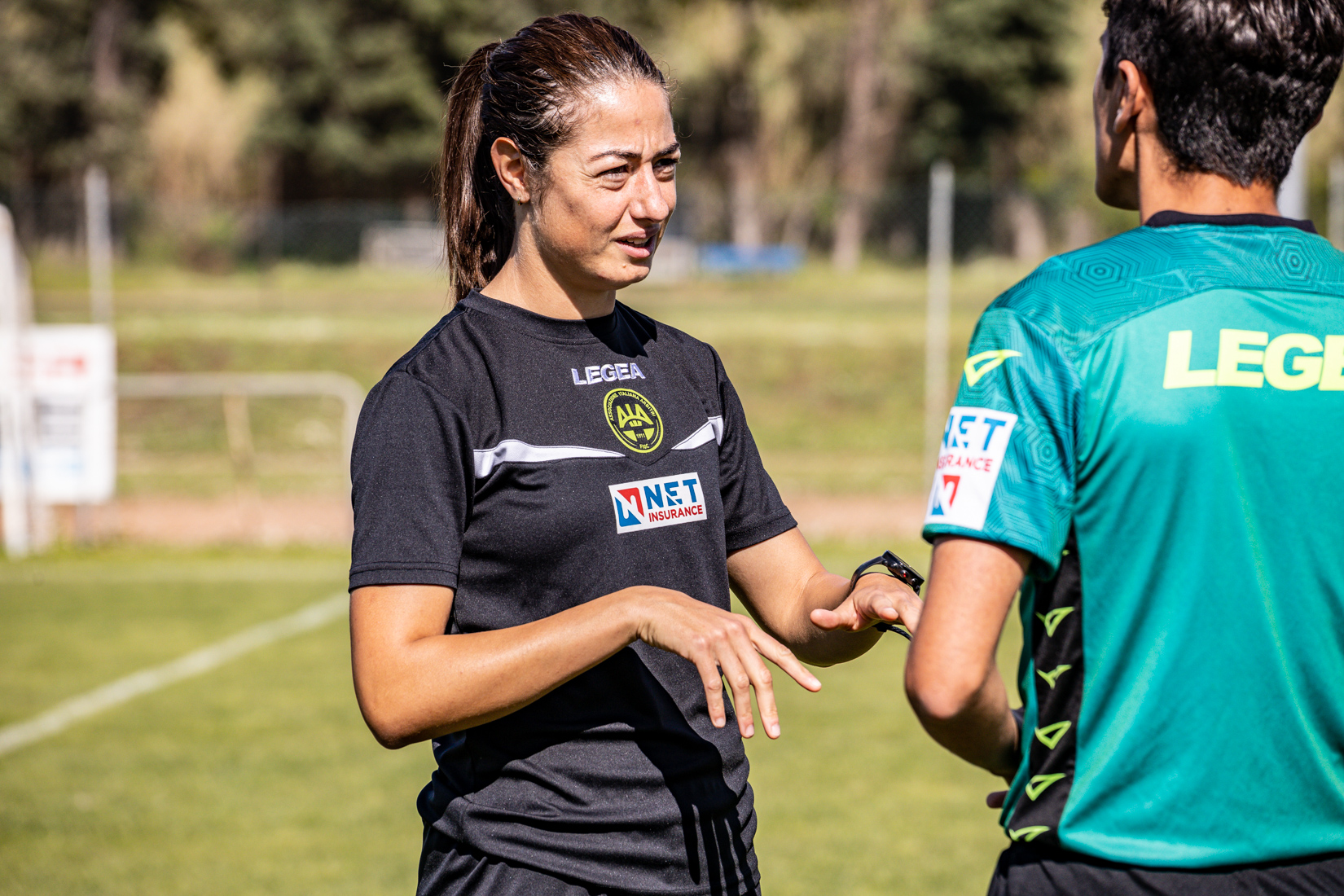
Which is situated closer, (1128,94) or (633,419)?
(1128,94)

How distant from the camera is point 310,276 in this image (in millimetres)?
22766

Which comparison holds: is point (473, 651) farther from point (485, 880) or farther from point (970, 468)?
point (970, 468)

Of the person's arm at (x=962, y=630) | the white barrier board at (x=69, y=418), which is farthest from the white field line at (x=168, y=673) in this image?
the person's arm at (x=962, y=630)

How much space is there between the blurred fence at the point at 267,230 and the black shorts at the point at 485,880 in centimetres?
1953

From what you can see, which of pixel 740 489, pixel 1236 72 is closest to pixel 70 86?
pixel 740 489

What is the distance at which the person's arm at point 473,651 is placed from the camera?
178 centimetres

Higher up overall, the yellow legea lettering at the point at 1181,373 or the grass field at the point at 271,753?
the yellow legea lettering at the point at 1181,373

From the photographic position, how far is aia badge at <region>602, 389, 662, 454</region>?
2109 millimetres

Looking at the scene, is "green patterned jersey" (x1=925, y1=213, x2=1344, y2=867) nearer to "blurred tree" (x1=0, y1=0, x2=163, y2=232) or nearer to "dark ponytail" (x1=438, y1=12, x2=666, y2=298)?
"dark ponytail" (x1=438, y1=12, x2=666, y2=298)

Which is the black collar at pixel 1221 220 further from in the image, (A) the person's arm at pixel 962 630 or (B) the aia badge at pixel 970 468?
(A) the person's arm at pixel 962 630

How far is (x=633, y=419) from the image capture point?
214cm

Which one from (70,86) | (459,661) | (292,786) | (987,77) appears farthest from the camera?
(987,77)

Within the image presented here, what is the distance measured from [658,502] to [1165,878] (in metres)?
0.93

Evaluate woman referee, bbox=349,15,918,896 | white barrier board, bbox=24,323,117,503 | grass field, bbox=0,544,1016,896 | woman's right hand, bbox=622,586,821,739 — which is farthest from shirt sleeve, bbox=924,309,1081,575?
white barrier board, bbox=24,323,117,503
